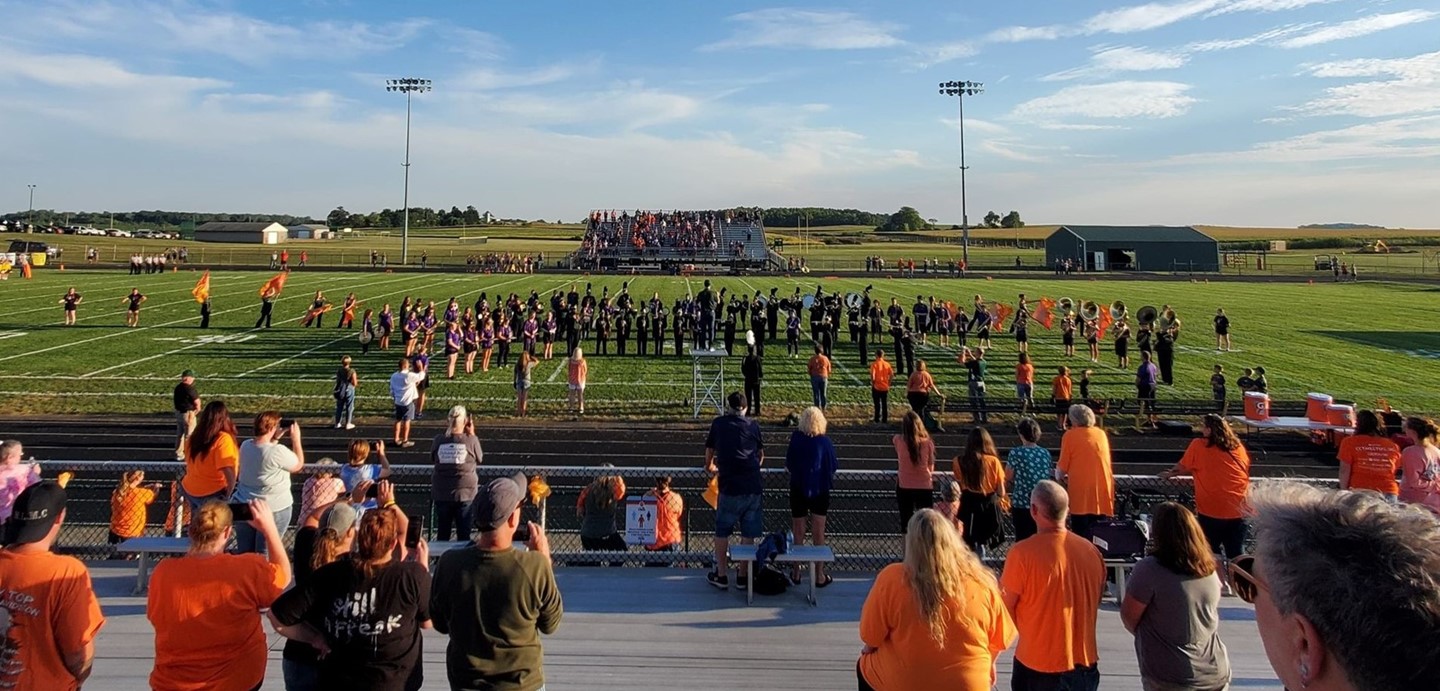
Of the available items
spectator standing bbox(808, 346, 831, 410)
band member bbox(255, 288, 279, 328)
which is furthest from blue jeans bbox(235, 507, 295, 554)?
Answer: band member bbox(255, 288, 279, 328)

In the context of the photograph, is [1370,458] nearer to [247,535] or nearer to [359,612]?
[359,612]

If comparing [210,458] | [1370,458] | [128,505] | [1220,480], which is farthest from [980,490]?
[128,505]

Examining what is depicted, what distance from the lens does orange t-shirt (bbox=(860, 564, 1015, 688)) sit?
332 cm

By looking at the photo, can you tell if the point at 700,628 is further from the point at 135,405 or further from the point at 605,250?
the point at 605,250

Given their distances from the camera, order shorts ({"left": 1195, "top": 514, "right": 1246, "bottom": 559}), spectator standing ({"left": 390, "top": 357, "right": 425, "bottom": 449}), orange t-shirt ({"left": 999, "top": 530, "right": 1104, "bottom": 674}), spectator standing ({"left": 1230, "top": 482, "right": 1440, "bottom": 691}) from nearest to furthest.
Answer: spectator standing ({"left": 1230, "top": 482, "right": 1440, "bottom": 691}) < orange t-shirt ({"left": 999, "top": 530, "right": 1104, "bottom": 674}) < shorts ({"left": 1195, "top": 514, "right": 1246, "bottom": 559}) < spectator standing ({"left": 390, "top": 357, "right": 425, "bottom": 449})

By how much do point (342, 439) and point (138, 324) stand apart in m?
20.6

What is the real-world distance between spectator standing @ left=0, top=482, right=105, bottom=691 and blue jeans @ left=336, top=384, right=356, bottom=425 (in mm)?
12679

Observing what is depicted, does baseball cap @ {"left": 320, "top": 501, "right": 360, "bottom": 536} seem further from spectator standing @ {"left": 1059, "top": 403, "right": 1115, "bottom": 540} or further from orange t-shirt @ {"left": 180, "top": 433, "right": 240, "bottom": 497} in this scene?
spectator standing @ {"left": 1059, "top": 403, "right": 1115, "bottom": 540}

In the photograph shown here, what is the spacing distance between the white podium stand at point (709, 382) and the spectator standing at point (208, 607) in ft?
39.8

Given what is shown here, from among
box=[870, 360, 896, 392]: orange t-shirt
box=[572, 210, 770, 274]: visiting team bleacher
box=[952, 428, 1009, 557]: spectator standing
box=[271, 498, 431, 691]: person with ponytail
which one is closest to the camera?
box=[271, 498, 431, 691]: person with ponytail

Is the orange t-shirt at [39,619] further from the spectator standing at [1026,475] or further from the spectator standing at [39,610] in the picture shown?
the spectator standing at [1026,475]

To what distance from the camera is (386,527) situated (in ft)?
11.3

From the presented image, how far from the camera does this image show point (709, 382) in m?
20.7

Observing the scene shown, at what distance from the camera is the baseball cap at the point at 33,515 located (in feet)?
11.1
